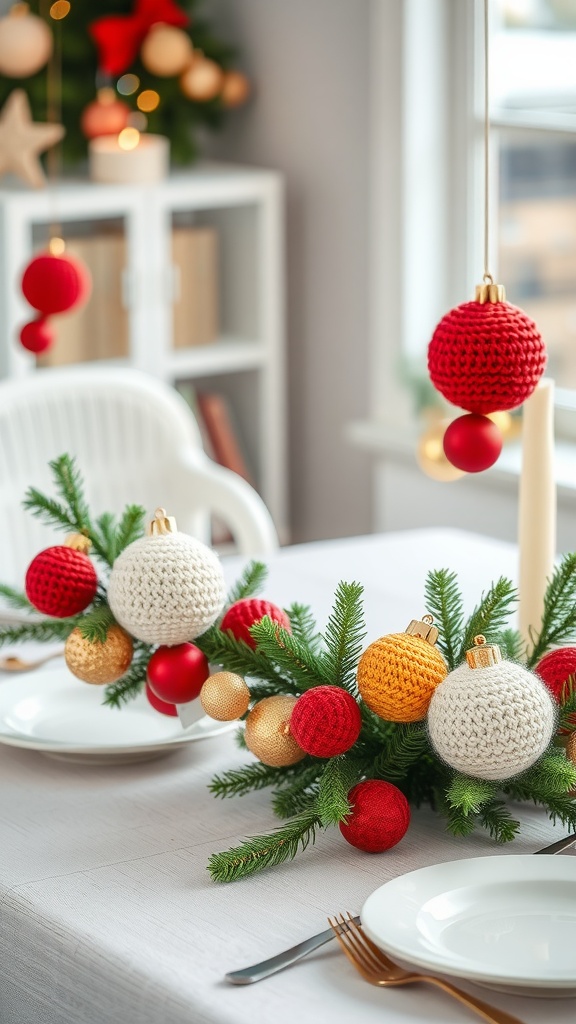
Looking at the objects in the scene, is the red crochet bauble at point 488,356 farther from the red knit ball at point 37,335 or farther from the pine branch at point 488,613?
the red knit ball at point 37,335

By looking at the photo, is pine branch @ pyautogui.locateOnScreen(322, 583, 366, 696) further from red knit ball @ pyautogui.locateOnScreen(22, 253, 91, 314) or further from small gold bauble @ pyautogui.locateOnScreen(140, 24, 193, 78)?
small gold bauble @ pyautogui.locateOnScreen(140, 24, 193, 78)

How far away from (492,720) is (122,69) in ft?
7.23

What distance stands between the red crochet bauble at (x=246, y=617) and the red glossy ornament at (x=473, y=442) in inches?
6.7

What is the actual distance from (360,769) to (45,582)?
26 centimetres

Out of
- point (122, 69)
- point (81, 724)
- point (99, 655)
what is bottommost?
point (81, 724)

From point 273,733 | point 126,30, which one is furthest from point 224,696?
point 126,30

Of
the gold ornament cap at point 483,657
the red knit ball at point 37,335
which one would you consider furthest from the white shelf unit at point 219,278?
the gold ornament cap at point 483,657

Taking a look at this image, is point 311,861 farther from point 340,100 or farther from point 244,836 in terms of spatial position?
point 340,100

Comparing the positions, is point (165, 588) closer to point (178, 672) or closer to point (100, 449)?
point (178, 672)

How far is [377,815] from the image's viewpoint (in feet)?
2.93

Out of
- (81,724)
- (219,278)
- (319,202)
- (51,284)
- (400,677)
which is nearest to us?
(400,677)

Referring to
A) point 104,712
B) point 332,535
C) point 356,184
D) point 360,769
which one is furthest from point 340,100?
point 360,769

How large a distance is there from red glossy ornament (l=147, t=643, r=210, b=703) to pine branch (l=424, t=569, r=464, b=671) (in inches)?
6.6

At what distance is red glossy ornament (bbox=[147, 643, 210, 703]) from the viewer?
981mm
